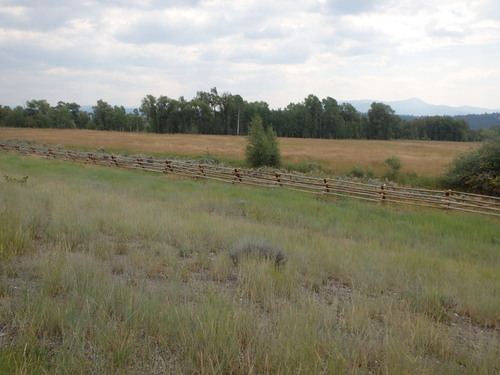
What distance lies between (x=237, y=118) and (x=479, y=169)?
78143 mm

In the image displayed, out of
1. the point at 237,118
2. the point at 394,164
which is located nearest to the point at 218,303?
the point at 394,164

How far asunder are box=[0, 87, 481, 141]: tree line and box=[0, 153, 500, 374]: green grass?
85.6 metres

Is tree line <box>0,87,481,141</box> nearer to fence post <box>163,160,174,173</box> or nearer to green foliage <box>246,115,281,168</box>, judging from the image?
green foliage <box>246,115,281,168</box>

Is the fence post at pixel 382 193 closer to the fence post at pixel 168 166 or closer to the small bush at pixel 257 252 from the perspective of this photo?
the small bush at pixel 257 252

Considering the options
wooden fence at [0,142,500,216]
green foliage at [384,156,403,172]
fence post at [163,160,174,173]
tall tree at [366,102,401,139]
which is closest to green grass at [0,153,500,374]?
wooden fence at [0,142,500,216]

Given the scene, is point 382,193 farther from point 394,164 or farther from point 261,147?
point 394,164

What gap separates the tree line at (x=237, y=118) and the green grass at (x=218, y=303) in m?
85.6

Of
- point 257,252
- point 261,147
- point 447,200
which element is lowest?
point 447,200

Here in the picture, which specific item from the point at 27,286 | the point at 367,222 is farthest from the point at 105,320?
the point at 367,222

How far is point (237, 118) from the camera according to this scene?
322 feet

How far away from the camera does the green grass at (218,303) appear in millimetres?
2697

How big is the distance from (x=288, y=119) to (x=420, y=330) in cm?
9739

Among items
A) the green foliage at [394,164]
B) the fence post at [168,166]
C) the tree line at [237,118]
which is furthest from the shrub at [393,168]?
the tree line at [237,118]

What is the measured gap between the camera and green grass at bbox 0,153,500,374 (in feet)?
8.85
